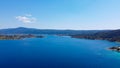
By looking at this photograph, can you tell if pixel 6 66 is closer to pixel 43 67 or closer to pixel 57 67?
pixel 43 67

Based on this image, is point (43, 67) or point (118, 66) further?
point (118, 66)

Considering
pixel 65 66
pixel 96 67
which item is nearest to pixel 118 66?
pixel 96 67

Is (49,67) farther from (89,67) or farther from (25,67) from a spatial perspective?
(89,67)

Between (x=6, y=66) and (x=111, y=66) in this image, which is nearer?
(x=6, y=66)

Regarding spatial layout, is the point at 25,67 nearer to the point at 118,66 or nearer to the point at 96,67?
the point at 96,67

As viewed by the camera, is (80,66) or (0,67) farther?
(80,66)

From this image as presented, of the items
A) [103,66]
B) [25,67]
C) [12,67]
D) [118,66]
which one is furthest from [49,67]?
[118,66]

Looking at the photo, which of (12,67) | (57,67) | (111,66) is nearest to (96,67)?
(111,66)
